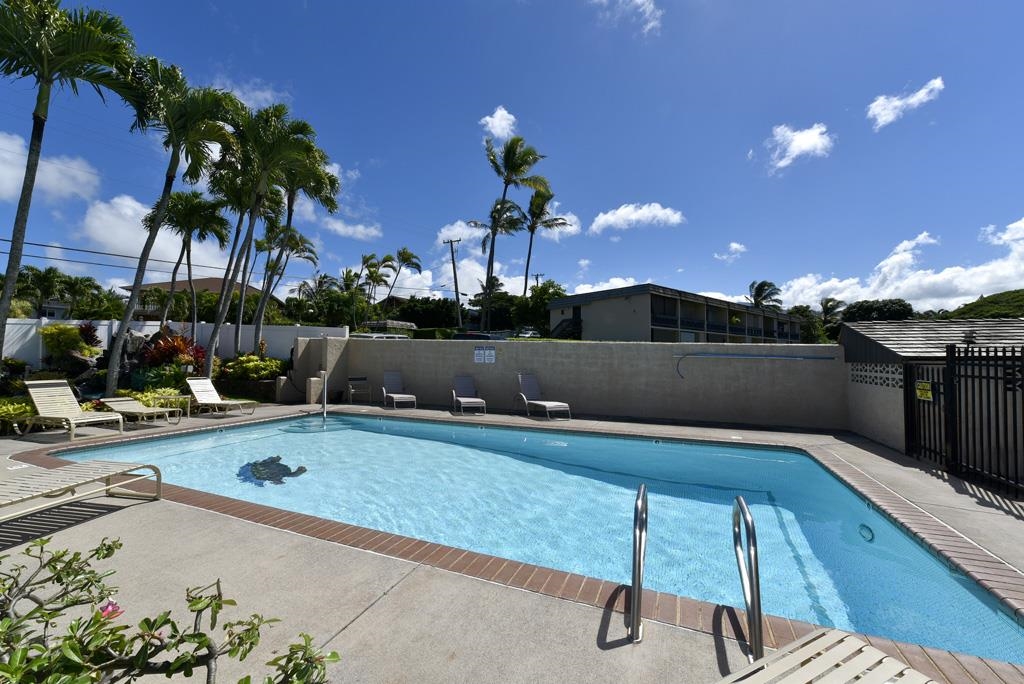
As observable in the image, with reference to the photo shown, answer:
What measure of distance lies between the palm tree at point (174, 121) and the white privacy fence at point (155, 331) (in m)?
8.61

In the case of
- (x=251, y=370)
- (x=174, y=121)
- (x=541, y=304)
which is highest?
(x=174, y=121)

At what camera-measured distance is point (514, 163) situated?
83.8 feet

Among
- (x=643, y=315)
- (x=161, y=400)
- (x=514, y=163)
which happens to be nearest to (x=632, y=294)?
(x=643, y=315)

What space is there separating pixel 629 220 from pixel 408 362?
17460 mm

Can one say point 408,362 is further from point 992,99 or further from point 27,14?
point 992,99

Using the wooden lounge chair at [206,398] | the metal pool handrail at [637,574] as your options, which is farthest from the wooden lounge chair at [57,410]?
the metal pool handrail at [637,574]

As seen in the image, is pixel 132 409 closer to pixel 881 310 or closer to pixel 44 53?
pixel 44 53

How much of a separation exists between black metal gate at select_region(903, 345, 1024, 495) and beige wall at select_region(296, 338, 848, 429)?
2.86 meters

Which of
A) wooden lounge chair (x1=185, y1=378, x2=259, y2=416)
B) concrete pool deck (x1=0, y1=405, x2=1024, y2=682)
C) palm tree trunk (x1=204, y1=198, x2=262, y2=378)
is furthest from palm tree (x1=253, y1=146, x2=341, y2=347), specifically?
concrete pool deck (x1=0, y1=405, x2=1024, y2=682)

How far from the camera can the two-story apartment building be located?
24.1m

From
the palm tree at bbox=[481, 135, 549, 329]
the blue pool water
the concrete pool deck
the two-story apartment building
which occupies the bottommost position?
the blue pool water

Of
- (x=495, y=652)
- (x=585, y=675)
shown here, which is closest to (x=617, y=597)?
(x=585, y=675)

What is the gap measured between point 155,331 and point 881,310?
240 feet

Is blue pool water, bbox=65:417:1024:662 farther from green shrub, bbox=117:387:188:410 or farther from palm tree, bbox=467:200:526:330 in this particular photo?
palm tree, bbox=467:200:526:330
